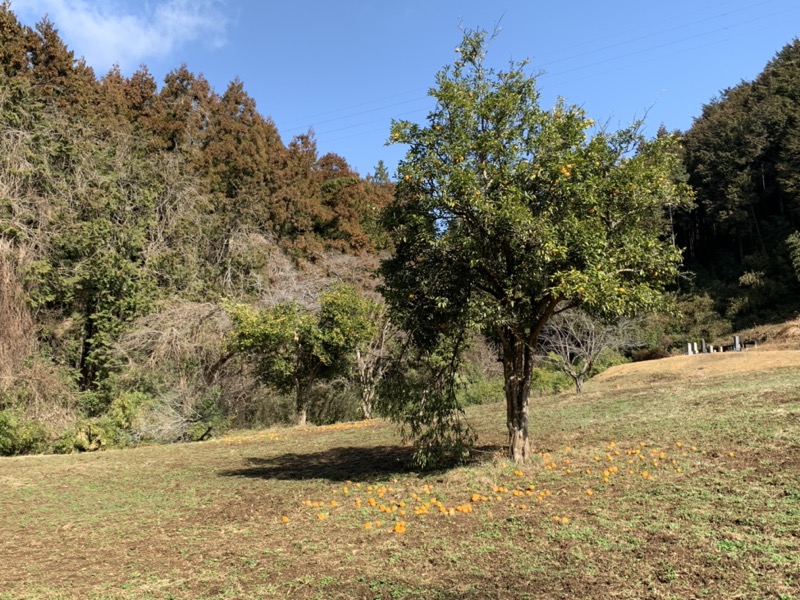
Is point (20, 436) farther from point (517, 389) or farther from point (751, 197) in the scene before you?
point (751, 197)

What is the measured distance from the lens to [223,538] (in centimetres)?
515

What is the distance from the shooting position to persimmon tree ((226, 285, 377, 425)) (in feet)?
52.4

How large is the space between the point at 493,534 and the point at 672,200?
165 inches

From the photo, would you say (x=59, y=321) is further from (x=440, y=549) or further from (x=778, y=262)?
(x=778, y=262)

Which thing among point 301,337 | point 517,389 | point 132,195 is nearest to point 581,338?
point 301,337

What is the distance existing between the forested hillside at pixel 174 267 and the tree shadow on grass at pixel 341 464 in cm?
119

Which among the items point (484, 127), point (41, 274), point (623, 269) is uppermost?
point (41, 274)

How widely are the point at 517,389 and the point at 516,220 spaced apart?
2266 mm

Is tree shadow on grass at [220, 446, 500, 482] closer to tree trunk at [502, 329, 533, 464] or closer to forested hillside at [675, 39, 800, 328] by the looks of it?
tree trunk at [502, 329, 533, 464]

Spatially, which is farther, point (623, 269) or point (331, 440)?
point (331, 440)

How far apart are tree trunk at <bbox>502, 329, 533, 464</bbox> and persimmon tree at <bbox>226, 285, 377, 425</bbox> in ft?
31.6

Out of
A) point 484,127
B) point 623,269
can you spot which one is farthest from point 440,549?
point 484,127

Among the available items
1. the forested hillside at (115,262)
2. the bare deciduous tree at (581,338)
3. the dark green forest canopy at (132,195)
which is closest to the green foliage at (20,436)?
the forested hillside at (115,262)

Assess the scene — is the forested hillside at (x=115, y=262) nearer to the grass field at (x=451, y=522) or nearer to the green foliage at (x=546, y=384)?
the grass field at (x=451, y=522)
